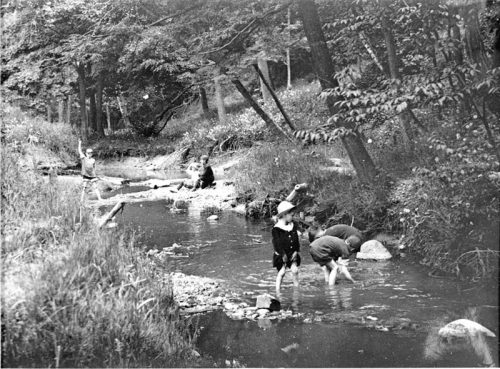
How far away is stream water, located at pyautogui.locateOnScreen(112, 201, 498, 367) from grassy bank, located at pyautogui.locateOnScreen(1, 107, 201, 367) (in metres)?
0.91

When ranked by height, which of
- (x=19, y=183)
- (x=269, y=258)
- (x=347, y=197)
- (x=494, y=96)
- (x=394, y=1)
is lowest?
(x=269, y=258)

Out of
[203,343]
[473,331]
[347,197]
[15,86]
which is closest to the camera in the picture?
[473,331]

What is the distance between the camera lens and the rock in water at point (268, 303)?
7.39 metres

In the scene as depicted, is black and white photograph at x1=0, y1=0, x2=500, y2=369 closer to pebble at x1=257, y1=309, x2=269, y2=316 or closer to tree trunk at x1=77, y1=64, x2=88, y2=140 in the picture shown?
pebble at x1=257, y1=309, x2=269, y2=316

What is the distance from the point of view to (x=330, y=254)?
8.63 m

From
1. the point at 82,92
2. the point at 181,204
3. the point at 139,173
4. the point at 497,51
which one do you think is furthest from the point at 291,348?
the point at 82,92

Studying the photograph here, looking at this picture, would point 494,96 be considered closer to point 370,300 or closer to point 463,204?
point 463,204

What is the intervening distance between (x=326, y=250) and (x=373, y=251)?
197 cm

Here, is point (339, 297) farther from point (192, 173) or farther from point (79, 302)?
point (192, 173)

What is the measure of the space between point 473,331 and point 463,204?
3.17 meters

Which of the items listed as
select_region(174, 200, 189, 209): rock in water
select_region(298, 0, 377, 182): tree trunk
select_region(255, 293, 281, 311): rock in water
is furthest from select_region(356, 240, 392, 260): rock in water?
select_region(174, 200, 189, 209): rock in water

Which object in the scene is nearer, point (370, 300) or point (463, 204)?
point (370, 300)

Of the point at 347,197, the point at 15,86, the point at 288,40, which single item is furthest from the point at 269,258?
the point at 15,86

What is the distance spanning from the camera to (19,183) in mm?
8016
